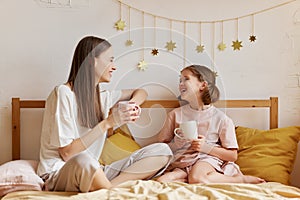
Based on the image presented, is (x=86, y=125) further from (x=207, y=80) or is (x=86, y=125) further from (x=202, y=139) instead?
(x=207, y=80)

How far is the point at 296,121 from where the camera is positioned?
2.54 metres

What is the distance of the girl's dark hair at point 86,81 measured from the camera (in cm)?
211

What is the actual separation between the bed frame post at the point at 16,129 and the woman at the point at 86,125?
357 millimetres

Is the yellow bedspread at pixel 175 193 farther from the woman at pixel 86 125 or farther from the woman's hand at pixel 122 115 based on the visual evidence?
the woman's hand at pixel 122 115

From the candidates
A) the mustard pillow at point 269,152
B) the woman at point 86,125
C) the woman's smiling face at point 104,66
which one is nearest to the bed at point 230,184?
the mustard pillow at point 269,152

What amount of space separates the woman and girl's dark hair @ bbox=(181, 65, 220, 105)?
1.17ft

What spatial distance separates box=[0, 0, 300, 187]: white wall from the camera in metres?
2.45

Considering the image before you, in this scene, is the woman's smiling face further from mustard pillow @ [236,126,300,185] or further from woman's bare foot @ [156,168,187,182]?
mustard pillow @ [236,126,300,185]

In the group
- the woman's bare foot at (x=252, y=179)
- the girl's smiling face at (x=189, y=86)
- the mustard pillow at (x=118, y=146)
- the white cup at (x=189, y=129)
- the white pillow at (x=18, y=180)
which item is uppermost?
the girl's smiling face at (x=189, y=86)

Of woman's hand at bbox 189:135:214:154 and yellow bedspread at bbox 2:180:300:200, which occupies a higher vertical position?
woman's hand at bbox 189:135:214:154

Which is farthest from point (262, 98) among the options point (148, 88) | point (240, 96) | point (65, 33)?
point (65, 33)

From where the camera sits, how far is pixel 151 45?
2492mm

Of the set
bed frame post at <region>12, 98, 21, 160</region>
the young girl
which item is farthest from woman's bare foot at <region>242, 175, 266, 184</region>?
bed frame post at <region>12, 98, 21, 160</region>

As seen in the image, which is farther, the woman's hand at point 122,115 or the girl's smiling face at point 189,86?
the girl's smiling face at point 189,86
